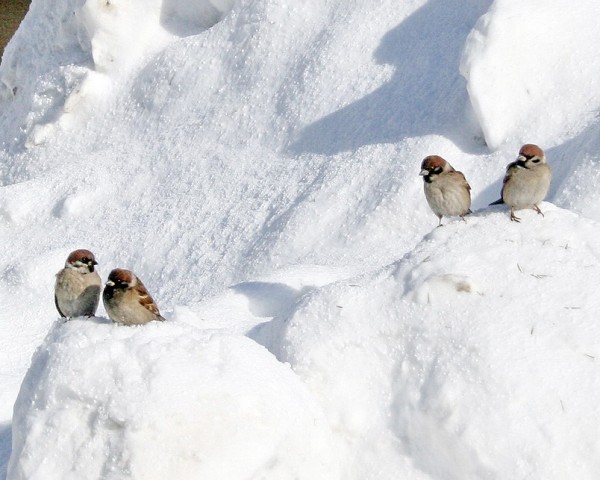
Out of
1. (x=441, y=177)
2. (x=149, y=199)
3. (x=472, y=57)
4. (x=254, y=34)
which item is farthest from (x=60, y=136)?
(x=441, y=177)

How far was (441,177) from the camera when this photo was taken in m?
8.58

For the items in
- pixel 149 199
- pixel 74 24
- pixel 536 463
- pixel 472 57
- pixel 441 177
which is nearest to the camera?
pixel 536 463

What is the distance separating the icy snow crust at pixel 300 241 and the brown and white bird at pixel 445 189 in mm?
409

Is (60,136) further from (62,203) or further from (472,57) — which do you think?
(472,57)

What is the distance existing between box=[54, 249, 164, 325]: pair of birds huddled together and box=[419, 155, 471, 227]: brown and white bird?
105 inches

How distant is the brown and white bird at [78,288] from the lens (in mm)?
7867

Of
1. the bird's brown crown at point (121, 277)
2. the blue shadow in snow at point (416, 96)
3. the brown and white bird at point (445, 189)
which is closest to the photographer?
the bird's brown crown at point (121, 277)

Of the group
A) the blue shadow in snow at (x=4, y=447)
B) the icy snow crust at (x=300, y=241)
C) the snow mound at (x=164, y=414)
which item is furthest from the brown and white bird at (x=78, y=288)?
the blue shadow in snow at (x=4, y=447)

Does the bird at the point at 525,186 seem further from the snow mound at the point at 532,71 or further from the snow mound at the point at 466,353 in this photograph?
the snow mound at the point at 532,71

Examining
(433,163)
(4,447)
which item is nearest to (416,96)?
Answer: (433,163)

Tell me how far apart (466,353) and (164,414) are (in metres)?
2.15

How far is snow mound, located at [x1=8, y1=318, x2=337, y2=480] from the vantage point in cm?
637

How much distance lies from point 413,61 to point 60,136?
602cm

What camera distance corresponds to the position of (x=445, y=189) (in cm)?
847
